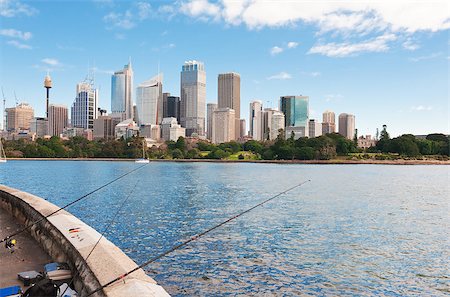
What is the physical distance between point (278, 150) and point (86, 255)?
15982 centimetres

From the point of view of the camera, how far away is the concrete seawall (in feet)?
21.0

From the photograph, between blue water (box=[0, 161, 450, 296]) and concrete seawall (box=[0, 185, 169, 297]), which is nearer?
concrete seawall (box=[0, 185, 169, 297])

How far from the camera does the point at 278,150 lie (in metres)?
166

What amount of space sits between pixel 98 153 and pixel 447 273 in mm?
183053

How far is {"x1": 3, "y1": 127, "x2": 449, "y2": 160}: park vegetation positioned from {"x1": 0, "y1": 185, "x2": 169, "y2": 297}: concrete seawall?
→ 151m

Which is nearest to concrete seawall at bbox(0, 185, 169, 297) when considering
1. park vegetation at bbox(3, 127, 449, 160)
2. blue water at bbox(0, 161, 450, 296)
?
blue water at bbox(0, 161, 450, 296)

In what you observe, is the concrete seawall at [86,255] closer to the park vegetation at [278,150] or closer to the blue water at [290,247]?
the blue water at [290,247]

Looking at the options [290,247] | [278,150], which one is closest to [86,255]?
[290,247]

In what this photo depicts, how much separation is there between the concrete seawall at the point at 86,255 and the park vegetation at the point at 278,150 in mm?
151416

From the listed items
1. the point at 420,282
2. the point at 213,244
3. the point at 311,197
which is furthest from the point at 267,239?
the point at 311,197

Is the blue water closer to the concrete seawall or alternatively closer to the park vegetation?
the concrete seawall

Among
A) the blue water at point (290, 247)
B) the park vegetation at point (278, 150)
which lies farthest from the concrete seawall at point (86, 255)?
the park vegetation at point (278, 150)

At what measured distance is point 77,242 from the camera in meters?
8.81

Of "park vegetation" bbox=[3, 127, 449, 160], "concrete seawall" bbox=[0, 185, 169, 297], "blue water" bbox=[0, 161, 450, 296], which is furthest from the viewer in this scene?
"park vegetation" bbox=[3, 127, 449, 160]
